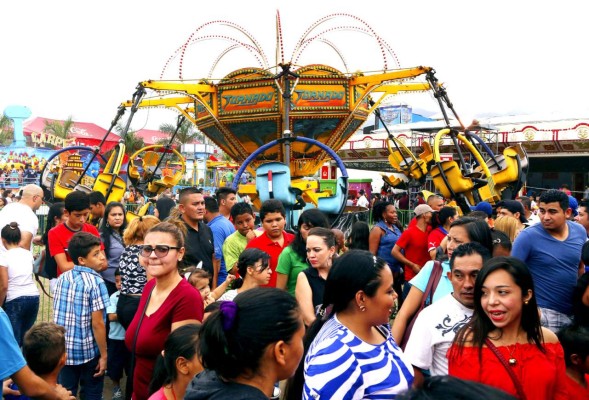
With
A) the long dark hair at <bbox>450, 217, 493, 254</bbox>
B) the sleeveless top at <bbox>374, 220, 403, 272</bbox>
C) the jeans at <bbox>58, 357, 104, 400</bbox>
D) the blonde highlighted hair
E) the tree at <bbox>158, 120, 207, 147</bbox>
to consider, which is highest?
the tree at <bbox>158, 120, 207, 147</bbox>

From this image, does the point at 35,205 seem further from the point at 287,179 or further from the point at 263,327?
the point at 263,327

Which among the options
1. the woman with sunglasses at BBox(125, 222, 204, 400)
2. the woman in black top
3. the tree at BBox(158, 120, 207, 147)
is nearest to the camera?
the woman with sunglasses at BBox(125, 222, 204, 400)

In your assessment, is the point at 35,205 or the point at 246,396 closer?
the point at 246,396

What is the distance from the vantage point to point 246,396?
5.62ft

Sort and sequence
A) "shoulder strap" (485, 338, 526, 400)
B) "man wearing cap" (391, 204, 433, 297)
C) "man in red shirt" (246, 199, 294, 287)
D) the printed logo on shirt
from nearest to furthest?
"shoulder strap" (485, 338, 526, 400), the printed logo on shirt, "man in red shirt" (246, 199, 294, 287), "man wearing cap" (391, 204, 433, 297)

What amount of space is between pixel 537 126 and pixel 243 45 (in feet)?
57.7

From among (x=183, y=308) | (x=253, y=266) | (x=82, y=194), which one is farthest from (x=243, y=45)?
(x=183, y=308)

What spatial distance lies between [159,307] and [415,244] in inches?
143

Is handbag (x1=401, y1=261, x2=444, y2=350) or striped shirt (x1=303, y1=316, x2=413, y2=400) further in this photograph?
handbag (x1=401, y1=261, x2=444, y2=350)

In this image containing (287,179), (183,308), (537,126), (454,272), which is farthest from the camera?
(537,126)

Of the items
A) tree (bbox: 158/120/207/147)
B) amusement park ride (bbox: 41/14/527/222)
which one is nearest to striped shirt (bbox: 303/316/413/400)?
amusement park ride (bbox: 41/14/527/222)

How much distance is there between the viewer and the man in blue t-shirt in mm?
3908

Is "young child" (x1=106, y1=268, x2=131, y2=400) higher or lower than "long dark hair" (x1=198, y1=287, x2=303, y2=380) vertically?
lower

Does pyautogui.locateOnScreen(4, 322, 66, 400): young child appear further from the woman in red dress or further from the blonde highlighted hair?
the woman in red dress
